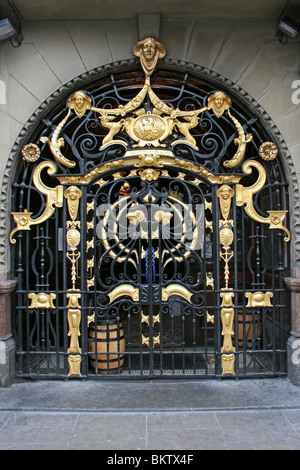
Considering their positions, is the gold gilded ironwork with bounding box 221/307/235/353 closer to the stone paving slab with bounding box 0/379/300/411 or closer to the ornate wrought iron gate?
the ornate wrought iron gate

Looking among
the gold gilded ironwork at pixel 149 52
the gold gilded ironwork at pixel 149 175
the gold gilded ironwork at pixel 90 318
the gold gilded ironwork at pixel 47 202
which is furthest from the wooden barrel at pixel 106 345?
the gold gilded ironwork at pixel 149 52

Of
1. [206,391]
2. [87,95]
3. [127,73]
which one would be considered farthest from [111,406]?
[127,73]

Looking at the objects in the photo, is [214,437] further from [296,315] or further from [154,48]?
[154,48]

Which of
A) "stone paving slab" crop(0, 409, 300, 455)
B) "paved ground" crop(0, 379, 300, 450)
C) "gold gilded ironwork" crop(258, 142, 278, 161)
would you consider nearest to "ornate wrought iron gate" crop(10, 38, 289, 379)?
"gold gilded ironwork" crop(258, 142, 278, 161)

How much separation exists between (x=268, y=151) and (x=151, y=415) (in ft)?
12.2

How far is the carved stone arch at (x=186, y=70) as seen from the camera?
17.6ft

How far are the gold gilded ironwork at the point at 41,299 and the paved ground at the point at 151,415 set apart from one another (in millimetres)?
1051

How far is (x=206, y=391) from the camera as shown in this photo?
16.7 feet

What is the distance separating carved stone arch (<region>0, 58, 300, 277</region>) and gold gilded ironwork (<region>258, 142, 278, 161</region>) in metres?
0.09

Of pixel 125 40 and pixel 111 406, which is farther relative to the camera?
pixel 125 40

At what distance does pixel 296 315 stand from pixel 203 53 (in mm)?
3764

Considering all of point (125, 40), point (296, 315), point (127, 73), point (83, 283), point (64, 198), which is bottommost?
point (296, 315)

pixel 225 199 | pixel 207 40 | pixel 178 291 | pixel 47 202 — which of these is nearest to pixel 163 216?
pixel 225 199

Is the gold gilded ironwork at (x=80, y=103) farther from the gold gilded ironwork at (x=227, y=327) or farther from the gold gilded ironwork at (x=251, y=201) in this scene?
the gold gilded ironwork at (x=227, y=327)
